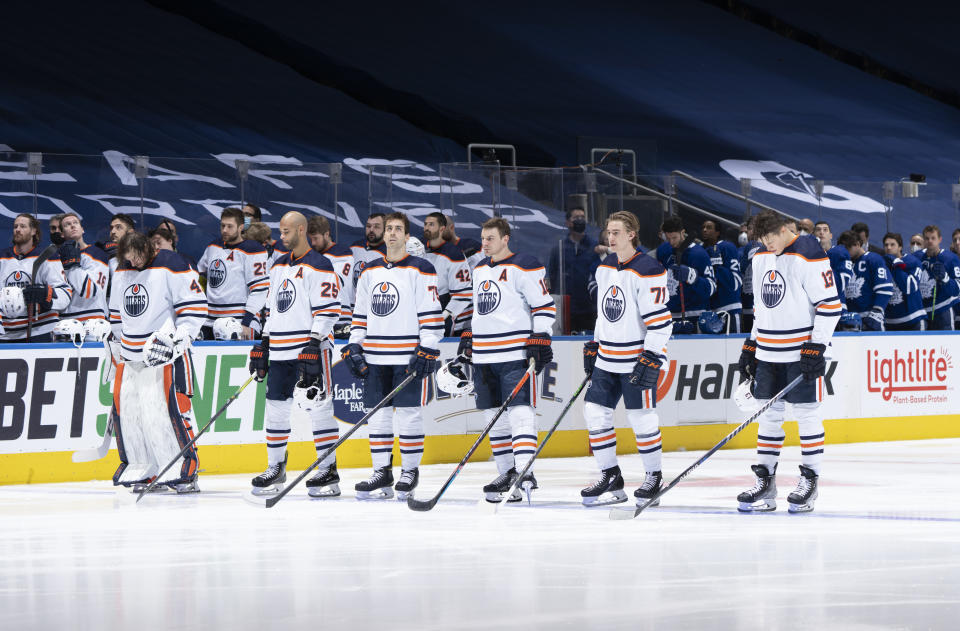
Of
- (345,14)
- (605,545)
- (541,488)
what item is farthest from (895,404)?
(345,14)

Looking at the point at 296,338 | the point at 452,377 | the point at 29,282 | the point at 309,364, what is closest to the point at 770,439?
the point at 452,377

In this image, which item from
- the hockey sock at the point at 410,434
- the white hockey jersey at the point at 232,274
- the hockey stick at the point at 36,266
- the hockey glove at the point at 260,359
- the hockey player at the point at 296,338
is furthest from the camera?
the white hockey jersey at the point at 232,274

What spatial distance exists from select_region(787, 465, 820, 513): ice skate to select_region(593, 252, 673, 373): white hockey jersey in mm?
960

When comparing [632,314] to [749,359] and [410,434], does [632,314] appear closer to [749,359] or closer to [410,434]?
[749,359]

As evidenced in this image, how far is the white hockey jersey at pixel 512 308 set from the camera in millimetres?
7371

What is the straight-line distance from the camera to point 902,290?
483 inches

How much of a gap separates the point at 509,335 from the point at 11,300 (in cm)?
361

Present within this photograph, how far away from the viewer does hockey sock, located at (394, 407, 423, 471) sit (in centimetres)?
762

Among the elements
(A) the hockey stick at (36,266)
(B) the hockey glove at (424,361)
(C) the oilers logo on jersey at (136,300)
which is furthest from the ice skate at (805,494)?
(A) the hockey stick at (36,266)

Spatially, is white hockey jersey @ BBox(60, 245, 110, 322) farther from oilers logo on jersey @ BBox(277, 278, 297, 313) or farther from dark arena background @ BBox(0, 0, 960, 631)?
oilers logo on jersey @ BBox(277, 278, 297, 313)

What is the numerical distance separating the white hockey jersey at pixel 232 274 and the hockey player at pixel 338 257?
98cm

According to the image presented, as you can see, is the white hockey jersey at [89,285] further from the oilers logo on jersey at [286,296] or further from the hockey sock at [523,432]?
the hockey sock at [523,432]

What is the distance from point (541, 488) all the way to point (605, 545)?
2.55 metres

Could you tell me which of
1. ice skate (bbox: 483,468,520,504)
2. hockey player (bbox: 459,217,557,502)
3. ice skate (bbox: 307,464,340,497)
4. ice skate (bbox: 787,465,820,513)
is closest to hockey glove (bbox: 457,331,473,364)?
hockey player (bbox: 459,217,557,502)
